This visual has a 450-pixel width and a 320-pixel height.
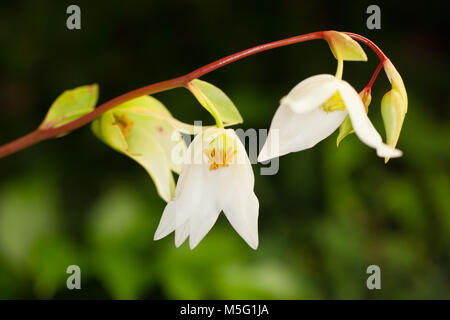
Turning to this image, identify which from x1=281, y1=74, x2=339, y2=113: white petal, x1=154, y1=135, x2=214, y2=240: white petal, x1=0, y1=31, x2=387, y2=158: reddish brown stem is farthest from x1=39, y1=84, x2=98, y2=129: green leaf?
x1=281, y1=74, x2=339, y2=113: white petal

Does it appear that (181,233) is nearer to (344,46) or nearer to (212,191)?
(212,191)

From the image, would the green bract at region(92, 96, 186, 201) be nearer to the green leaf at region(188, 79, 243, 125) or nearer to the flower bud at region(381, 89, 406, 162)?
the green leaf at region(188, 79, 243, 125)

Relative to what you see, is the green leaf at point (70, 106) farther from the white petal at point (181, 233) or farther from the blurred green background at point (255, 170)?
the blurred green background at point (255, 170)

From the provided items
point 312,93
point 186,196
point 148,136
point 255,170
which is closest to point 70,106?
point 148,136

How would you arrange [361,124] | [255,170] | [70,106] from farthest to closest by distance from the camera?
[255,170], [70,106], [361,124]

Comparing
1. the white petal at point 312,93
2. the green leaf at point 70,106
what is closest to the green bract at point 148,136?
the green leaf at point 70,106

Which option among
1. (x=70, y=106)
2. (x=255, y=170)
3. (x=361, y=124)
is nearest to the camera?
(x=361, y=124)

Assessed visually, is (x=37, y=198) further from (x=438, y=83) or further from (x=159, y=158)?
(x=438, y=83)
